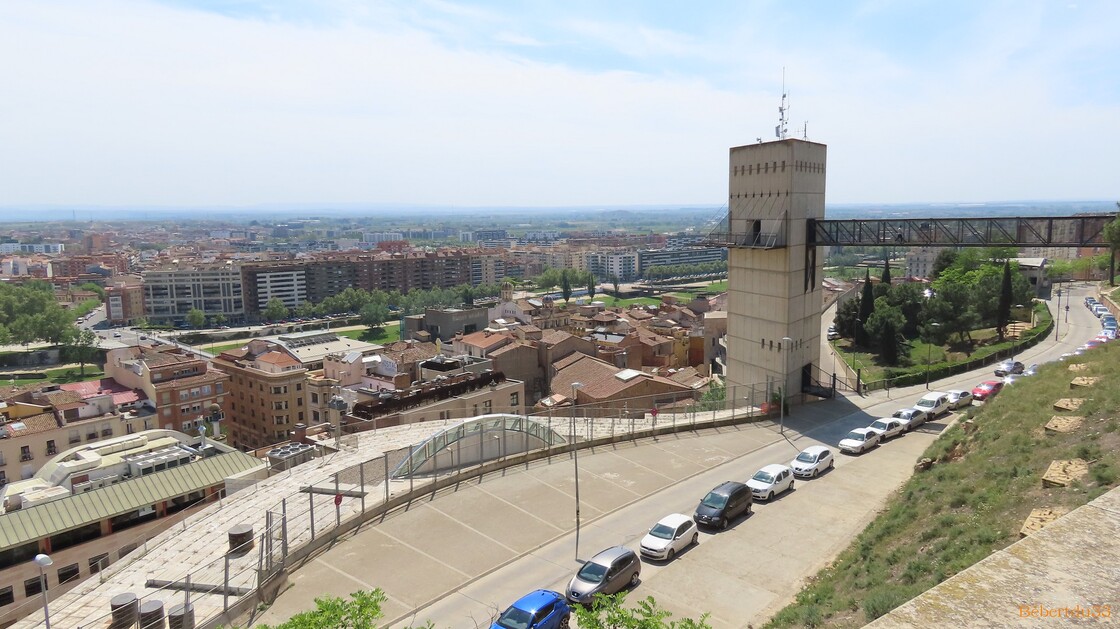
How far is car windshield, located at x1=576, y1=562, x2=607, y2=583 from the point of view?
15227 mm

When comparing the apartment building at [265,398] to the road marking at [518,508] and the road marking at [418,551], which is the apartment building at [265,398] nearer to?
the road marking at [518,508]

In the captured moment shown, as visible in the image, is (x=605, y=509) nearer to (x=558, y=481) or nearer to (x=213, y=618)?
(x=558, y=481)

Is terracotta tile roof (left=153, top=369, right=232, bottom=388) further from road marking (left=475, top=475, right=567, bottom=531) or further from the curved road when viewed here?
road marking (left=475, top=475, right=567, bottom=531)

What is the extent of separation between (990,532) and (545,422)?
17.3 m

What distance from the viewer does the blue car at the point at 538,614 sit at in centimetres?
1318

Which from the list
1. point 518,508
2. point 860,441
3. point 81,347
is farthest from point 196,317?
point 860,441

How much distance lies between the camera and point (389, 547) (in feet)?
56.5

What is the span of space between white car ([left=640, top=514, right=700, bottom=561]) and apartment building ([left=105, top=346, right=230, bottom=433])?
40881 mm

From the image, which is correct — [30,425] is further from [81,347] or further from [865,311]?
[81,347]

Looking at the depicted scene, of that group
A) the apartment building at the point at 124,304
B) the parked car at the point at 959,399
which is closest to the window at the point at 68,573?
the parked car at the point at 959,399

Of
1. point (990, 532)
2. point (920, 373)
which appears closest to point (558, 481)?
point (990, 532)

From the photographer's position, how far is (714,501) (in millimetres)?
19812

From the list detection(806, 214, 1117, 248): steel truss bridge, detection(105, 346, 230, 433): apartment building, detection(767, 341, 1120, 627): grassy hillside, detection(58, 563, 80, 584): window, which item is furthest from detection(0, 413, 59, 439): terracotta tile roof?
detection(806, 214, 1117, 248): steel truss bridge

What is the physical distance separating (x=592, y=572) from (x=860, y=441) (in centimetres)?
1630
